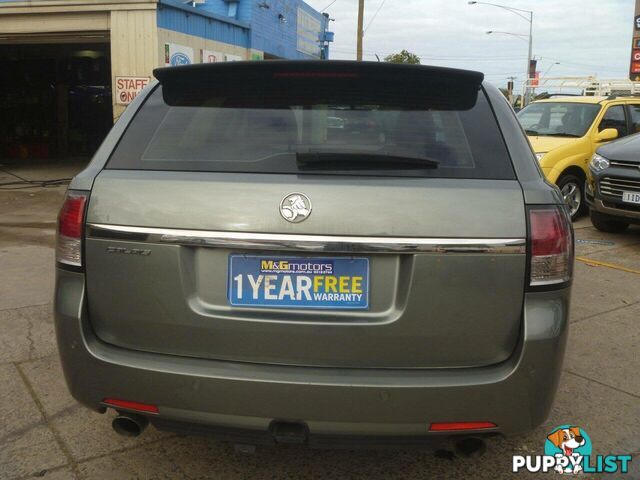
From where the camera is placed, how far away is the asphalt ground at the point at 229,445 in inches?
108

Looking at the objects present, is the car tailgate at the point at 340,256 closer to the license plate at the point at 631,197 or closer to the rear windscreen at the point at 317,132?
the rear windscreen at the point at 317,132

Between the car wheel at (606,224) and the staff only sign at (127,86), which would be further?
the staff only sign at (127,86)

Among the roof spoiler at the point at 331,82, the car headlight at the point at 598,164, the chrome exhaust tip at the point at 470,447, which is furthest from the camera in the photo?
the car headlight at the point at 598,164

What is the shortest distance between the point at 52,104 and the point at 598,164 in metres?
20.8

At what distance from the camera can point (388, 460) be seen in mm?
2832

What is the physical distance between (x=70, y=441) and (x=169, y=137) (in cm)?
160

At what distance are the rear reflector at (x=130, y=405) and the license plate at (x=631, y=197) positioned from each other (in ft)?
23.0

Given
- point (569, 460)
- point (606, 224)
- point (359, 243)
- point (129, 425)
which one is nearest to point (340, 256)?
point (359, 243)

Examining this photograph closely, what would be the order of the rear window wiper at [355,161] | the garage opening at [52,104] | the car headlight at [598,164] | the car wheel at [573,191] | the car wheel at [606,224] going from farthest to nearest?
the garage opening at [52,104]
the car wheel at [573,191]
the car wheel at [606,224]
the car headlight at [598,164]
the rear window wiper at [355,161]

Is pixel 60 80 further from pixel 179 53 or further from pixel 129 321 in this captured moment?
pixel 129 321

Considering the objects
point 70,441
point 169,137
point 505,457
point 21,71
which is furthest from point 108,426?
point 21,71

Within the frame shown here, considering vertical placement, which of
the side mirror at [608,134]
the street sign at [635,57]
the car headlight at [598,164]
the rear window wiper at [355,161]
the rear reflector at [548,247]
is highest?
the street sign at [635,57]

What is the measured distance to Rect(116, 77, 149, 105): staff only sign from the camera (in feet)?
40.1

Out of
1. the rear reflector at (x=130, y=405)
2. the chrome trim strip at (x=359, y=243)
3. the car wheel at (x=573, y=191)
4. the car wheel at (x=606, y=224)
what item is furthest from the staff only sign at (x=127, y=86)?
the chrome trim strip at (x=359, y=243)
